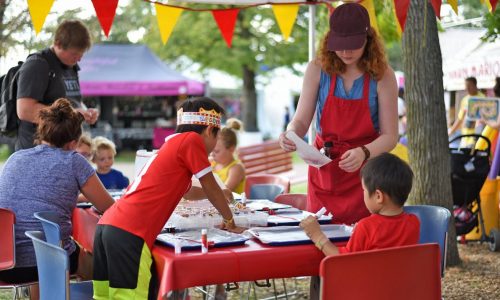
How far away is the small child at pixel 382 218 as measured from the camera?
292 centimetres

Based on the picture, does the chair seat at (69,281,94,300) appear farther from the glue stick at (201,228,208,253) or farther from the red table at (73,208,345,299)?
the glue stick at (201,228,208,253)

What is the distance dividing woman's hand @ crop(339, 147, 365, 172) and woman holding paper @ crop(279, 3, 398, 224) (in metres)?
0.09

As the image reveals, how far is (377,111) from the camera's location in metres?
3.71

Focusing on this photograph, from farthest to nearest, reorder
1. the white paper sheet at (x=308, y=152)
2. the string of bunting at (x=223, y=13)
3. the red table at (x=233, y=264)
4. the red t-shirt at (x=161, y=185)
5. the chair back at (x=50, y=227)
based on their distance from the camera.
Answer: the string of bunting at (x=223, y=13) → the chair back at (x=50, y=227) → the white paper sheet at (x=308, y=152) → the red t-shirt at (x=161, y=185) → the red table at (x=233, y=264)

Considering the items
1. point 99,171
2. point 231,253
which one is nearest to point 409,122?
point 99,171

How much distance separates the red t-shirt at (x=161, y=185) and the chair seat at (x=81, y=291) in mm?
636

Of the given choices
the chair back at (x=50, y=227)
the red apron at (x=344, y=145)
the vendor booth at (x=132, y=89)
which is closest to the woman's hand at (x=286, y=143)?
the red apron at (x=344, y=145)

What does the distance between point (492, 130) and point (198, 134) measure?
564 cm

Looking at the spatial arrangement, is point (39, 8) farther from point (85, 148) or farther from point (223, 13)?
point (223, 13)

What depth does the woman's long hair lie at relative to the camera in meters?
3.69

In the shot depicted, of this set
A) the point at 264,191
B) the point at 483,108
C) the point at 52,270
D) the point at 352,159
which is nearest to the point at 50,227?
the point at 52,270

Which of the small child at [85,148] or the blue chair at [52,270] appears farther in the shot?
the small child at [85,148]

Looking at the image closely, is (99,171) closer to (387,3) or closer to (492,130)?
(387,3)

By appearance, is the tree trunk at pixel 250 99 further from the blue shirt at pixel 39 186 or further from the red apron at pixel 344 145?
the red apron at pixel 344 145
